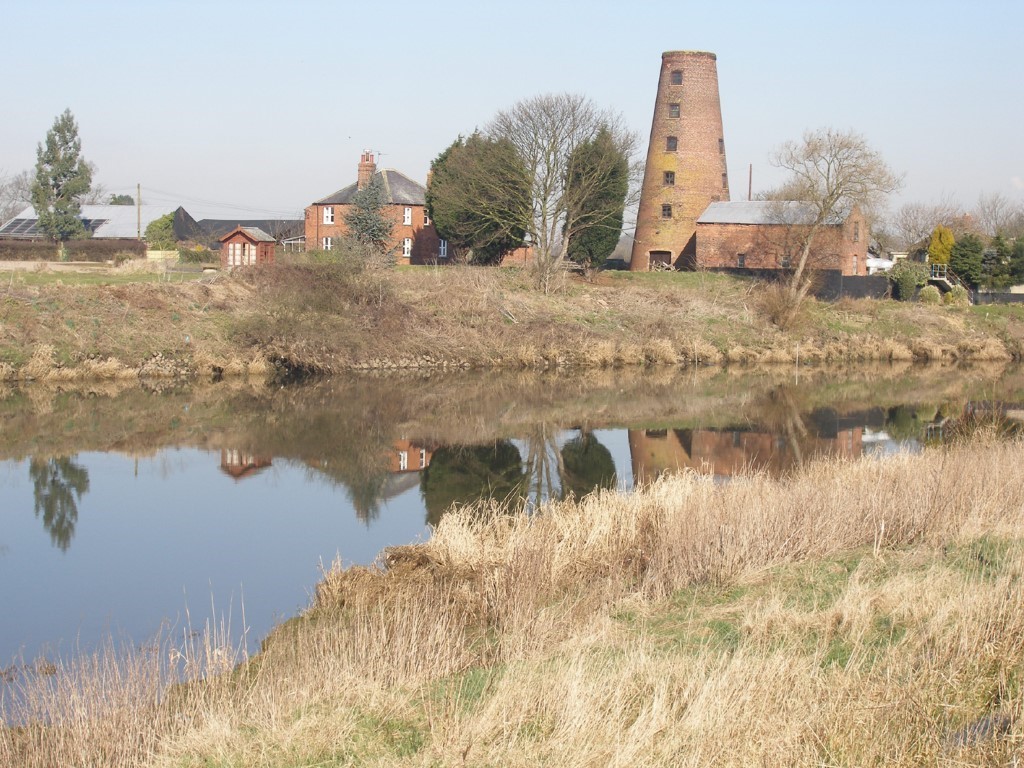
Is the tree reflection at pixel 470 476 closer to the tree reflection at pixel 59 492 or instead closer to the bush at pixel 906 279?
the tree reflection at pixel 59 492

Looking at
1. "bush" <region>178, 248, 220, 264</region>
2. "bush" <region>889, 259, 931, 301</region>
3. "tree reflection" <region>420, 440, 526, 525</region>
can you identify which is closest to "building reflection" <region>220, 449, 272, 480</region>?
"tree reflection" <region>420, 440, 526, 525</region>

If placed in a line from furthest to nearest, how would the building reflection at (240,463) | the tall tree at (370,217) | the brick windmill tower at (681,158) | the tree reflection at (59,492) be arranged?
1. the brick windmill tower at (681,158)
2. the tall tree at (370,217)
3. the building reflection at (240,463)
4. the tree reflection at (59,492)

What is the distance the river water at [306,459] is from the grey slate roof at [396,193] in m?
20.2

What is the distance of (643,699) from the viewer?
5613 mm

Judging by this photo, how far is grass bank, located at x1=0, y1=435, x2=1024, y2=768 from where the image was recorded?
202 inches

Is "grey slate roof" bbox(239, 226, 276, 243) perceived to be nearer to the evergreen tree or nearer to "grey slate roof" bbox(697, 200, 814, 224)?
"grey slate roof" bbox(697, 200, 814, 224)

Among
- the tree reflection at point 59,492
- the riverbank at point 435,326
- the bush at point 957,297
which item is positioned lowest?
the tree reflection at point 59,492

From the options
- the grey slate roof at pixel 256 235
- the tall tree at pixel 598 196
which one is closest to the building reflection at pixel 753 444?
the tall tree at pixel 598 196

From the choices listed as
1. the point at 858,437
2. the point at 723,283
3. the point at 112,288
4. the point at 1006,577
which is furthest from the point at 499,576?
the point at 723,283

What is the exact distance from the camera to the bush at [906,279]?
44.2 metres

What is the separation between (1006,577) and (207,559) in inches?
323

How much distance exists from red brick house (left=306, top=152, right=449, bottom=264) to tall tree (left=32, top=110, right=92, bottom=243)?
13488 mm

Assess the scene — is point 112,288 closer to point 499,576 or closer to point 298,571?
point 298,571

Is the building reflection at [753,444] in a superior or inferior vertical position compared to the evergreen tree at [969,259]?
inferior
